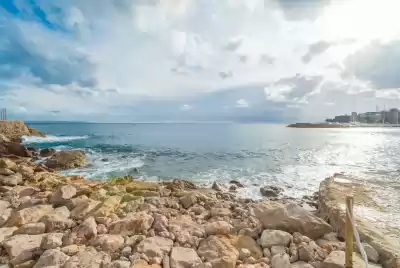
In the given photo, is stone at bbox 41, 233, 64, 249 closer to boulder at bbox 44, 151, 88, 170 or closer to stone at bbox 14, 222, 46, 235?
stone at bbox 14, 222, 46, 235

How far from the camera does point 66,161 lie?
19.8 metres

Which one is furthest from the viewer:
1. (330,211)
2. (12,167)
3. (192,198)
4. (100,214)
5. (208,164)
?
(208,164)

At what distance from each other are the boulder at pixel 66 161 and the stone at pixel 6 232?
14.2 m

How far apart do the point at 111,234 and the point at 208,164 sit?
17716 millimetres

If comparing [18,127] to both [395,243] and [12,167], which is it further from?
[395,243]

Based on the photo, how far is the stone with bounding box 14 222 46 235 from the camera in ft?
19.3

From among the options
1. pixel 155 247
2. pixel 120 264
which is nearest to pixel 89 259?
pixel 120 264

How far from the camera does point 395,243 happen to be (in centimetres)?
574

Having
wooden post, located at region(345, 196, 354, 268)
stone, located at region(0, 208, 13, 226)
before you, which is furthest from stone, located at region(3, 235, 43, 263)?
wooden post, located at region(345, 196, 354, 268)

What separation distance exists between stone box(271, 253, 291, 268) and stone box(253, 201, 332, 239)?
1.24 m

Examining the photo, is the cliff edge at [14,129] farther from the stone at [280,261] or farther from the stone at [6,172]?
the stone at [280,261]

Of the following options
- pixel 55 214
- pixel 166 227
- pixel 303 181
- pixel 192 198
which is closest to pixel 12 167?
pixel 55 214

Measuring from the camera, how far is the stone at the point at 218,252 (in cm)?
484

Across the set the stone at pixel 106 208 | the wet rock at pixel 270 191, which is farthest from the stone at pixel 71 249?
the wet rock at pixel 270 191
